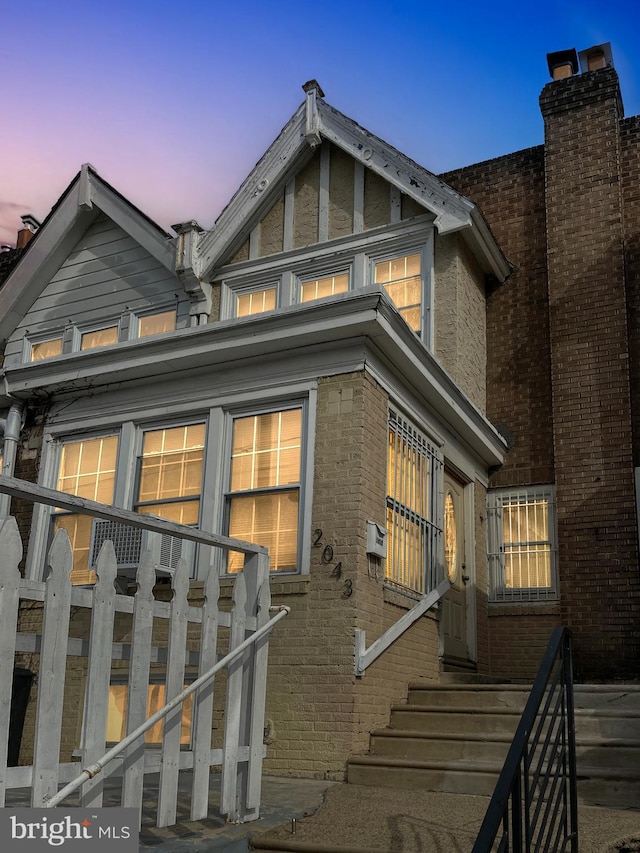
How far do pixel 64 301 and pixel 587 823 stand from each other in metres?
10.1

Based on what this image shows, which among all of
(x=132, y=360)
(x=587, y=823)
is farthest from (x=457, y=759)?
(x=132, y=360)

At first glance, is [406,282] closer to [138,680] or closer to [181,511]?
[181,511]

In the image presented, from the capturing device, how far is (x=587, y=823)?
16.3 feet

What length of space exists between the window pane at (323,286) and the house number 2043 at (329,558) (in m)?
4.38

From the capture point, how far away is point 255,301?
11555mm

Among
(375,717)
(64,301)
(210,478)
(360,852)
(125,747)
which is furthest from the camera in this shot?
(64,301)

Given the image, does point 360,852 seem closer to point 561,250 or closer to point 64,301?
point 561,250

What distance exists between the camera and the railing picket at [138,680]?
4.02 metres

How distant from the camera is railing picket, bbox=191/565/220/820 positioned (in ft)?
14.9

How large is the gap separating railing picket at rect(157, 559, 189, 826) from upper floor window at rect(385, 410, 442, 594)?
12.6 ft

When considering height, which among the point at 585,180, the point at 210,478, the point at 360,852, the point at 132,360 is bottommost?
the point at 360,852

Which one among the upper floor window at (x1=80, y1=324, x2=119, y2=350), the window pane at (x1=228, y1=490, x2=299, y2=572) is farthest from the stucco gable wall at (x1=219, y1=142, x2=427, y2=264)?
the window pane at (x1=228, y1=490, x2=299, y2=572)

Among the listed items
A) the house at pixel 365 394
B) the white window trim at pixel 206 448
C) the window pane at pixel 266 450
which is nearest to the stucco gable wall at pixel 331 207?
the house at pixel 365 394

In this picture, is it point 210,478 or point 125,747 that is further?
point 210,478
